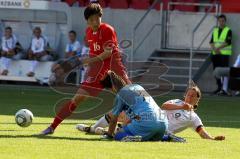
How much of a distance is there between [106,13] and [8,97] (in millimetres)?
7893

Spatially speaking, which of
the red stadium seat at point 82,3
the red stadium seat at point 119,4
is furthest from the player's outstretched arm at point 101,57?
the red stadium seat at point 82,3

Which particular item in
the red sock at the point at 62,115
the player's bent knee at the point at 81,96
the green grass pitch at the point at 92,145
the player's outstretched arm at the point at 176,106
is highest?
the player's bent knee at the point at 81,96

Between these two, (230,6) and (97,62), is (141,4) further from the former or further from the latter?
(97,62)

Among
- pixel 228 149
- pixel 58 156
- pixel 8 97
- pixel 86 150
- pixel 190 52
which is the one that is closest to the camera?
pixel 58 156

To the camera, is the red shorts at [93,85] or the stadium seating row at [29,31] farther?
the stadium seating row at [29,31]

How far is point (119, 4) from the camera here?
109 feet

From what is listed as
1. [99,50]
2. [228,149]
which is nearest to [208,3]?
[99,50]

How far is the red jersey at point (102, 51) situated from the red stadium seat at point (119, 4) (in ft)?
58.7

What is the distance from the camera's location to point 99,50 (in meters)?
15.3

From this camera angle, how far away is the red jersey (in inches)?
594

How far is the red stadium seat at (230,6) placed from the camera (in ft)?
101

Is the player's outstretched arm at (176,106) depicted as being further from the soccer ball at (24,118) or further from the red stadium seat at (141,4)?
the red stadium seat at (141,4)

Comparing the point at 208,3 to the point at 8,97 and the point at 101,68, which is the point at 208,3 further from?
the point at 101,68

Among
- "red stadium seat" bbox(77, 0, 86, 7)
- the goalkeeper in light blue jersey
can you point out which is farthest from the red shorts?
"red stadium seat" bbox(77, 0, 86, 7)
